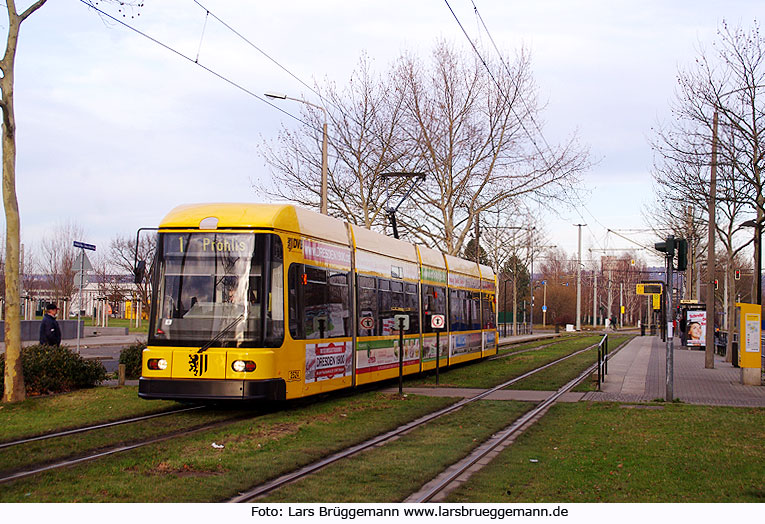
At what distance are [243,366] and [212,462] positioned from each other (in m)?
3.66

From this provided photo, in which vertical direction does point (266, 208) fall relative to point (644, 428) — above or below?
above

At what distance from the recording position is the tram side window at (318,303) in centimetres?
1362

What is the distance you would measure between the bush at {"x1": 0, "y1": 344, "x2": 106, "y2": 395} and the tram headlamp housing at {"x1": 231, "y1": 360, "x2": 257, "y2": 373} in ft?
13.9

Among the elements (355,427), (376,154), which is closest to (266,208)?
(355,427)

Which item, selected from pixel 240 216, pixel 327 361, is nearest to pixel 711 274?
→ pixel 327 361

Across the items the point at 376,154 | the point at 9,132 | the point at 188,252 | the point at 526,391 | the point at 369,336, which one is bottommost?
the point at 526,391

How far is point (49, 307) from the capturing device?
1609 cm

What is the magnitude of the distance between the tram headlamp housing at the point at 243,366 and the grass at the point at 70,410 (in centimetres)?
199

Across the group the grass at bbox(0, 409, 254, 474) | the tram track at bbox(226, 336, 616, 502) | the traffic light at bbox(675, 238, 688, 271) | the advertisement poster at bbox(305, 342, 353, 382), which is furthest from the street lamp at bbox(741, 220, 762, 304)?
the grass at bbox(0, 409, 254, 474)

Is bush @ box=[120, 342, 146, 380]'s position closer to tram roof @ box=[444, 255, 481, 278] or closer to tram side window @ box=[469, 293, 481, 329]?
tram roof @ box=[444, 255, 481, 278]

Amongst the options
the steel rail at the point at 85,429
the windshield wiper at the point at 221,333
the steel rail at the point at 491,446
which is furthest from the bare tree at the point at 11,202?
the steel rail at the point at 491,446

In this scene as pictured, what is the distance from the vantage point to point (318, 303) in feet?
47.9
